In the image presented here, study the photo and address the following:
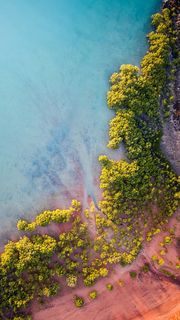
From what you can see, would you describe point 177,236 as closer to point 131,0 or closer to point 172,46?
point 172,46

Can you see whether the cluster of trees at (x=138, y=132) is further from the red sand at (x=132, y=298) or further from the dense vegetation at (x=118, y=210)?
the red sand at (x=132, y=298)

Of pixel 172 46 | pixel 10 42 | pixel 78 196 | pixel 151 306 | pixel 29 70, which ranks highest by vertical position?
pixel 10 42

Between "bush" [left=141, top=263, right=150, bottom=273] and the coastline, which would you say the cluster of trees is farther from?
"bush" [left=141, top=263, right=150, bottom=273]

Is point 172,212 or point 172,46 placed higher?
point 172,46

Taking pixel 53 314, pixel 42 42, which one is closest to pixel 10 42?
pixel 42 42

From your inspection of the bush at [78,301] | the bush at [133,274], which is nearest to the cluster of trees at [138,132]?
the bush at [133,274]

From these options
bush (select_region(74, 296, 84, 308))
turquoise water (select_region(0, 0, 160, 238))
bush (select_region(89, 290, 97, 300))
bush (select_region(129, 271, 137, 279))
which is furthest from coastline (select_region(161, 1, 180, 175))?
→ bush (select_region(74, 296, 84, 308))
